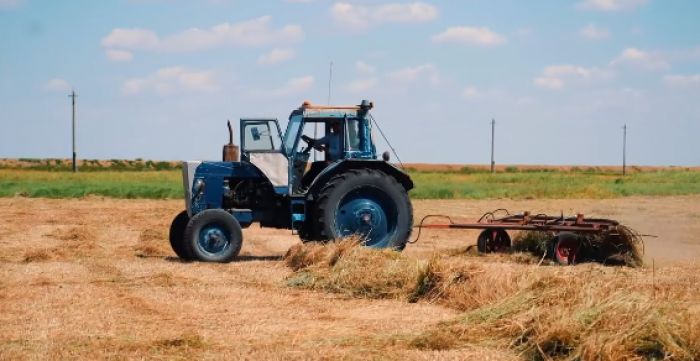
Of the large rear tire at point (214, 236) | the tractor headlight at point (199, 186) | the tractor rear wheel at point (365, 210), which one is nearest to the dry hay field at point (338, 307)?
the large rear tire at point (214, 236)

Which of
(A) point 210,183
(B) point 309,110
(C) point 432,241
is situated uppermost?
(B) point 309,110

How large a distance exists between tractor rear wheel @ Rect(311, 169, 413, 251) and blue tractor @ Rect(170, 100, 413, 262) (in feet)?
0.05

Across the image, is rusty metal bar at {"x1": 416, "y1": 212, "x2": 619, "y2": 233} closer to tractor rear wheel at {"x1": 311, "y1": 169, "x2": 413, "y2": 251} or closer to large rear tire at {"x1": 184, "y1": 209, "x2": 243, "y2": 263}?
tractor rear wheel at {"x1": 311, "y1": 169, "x2": 413, "y2": 251}

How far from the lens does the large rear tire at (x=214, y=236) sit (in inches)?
594

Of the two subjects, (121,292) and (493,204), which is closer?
(121,292)

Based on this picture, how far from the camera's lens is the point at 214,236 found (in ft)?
50.0

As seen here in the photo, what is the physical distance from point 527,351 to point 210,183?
8916 mm

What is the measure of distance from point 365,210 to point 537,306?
7012 mm

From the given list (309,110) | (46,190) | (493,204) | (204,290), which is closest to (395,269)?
(204,290)

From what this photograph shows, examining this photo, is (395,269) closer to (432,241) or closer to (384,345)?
(384,345)

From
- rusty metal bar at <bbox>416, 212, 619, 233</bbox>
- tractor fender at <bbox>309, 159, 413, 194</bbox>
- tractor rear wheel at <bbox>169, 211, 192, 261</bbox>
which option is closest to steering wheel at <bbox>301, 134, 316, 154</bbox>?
tractor fender at <bbox>309, 159, 413, 194</bbox>

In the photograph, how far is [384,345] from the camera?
8023 mm

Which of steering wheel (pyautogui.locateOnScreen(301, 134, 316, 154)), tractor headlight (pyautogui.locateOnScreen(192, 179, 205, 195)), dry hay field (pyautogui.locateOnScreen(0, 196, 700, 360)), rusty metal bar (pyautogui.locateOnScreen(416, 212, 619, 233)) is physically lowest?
dry hay field (pyautogui.locateOnScreen(0, 196, 700, 360))

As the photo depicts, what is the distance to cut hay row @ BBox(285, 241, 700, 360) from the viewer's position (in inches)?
291
